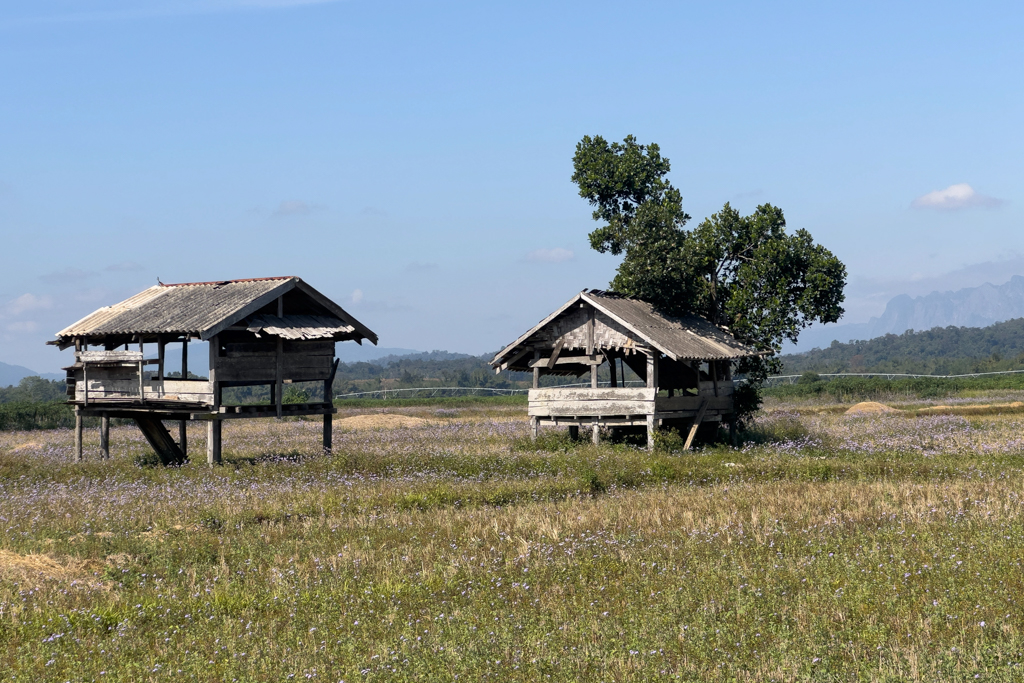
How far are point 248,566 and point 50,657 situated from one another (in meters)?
3.29

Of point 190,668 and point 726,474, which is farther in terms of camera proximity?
point 726,474

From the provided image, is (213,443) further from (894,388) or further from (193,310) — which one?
(894,388)

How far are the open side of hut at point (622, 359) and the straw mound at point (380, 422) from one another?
1469 centimetres

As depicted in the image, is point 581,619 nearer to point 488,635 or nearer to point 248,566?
point 488,635

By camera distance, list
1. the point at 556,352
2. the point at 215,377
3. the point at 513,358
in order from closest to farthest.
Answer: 1. the point at 215,377
2. the point at 556,352
3. the point at 513,358

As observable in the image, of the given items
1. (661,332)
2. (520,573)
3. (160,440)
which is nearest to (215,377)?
(160,440)

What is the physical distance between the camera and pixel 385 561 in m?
10.7

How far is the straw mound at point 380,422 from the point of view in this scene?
4072 centimetres

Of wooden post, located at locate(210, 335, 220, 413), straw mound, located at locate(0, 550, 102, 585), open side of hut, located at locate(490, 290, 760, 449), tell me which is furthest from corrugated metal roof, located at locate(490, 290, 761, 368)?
straw mound, located at locate(0, 550, 102, 585)

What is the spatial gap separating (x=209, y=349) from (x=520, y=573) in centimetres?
1271

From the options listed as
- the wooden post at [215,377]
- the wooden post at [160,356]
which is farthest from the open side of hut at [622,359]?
the wooden post at [160,356]

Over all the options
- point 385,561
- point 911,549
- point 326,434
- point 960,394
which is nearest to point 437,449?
point 326,434

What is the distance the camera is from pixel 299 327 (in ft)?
74.3

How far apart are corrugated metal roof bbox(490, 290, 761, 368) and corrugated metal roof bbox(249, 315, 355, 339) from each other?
469 centimetres
